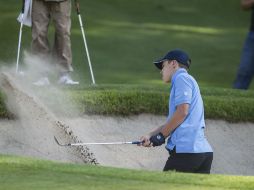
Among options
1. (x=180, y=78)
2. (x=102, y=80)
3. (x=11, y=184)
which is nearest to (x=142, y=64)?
(x=102, y=80)

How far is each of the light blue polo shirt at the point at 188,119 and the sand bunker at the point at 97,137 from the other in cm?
212

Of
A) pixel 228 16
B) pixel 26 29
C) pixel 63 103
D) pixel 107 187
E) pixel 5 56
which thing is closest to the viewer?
pixel 107 187

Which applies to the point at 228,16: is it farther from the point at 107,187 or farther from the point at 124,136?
the point at 107,187

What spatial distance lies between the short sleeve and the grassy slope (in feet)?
18.5

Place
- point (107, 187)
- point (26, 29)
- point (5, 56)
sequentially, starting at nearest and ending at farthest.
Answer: point (107, 187), point (5, 56), point (26, 29)

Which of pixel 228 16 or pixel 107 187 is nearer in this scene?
pixel 107 187

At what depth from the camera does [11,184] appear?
823 centimetres

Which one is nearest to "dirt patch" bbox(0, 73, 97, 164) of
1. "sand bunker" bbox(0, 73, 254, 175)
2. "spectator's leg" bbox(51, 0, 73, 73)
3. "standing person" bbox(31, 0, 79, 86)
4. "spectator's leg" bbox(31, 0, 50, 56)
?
"sand bunker" bbox(0, 73, 254, 175)

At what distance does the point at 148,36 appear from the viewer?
63.3 ft

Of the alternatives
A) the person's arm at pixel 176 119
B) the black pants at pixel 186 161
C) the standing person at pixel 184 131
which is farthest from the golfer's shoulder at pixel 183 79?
the black pants at pixel 186 161

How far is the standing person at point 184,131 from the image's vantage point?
9.73m

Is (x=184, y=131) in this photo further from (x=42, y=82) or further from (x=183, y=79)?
(x=42, y=82)

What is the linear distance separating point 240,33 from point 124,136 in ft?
26.5

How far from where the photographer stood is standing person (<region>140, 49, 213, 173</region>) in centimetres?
973
